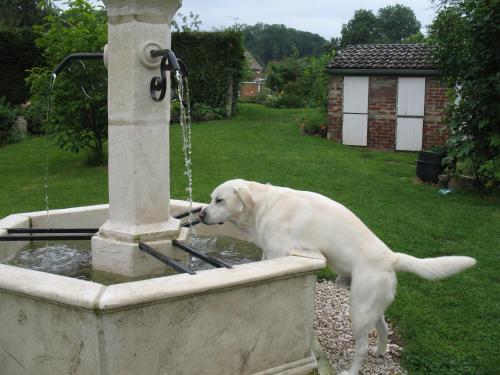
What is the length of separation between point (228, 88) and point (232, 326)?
18.6 m

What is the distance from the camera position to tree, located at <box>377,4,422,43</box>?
77169 mm

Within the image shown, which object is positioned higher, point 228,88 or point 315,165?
point 228,88

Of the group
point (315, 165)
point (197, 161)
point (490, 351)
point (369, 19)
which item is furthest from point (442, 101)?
point (369, 19)

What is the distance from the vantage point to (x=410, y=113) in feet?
52.7

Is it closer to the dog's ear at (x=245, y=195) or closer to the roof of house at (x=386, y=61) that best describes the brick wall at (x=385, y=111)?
the roof of house at (x=386, y=61)

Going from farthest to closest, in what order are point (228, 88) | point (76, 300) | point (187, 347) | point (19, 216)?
1. point (228, 88)
2. point (19, 216)
3. point (187, 347)
4. point (76, 300)

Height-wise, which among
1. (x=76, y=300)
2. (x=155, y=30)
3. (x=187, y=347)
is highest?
(x=155, y=30)

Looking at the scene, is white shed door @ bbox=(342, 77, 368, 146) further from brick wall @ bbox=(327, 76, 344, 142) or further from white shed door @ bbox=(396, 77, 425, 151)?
white shed door @ bbox=(396, 77, 425, 151)

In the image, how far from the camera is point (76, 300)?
267 cm

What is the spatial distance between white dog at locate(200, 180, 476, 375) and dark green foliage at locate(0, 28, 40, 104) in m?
18.3

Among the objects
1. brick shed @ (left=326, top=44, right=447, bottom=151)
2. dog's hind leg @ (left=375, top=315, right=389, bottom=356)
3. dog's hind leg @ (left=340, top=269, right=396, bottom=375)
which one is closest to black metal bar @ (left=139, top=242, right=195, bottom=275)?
dog's hind leg @ (left=340, top=269, right=396, bottom=375)

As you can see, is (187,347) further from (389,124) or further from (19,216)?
(389,124)

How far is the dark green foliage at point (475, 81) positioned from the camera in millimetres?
9203

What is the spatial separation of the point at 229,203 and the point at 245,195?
0.43ft
